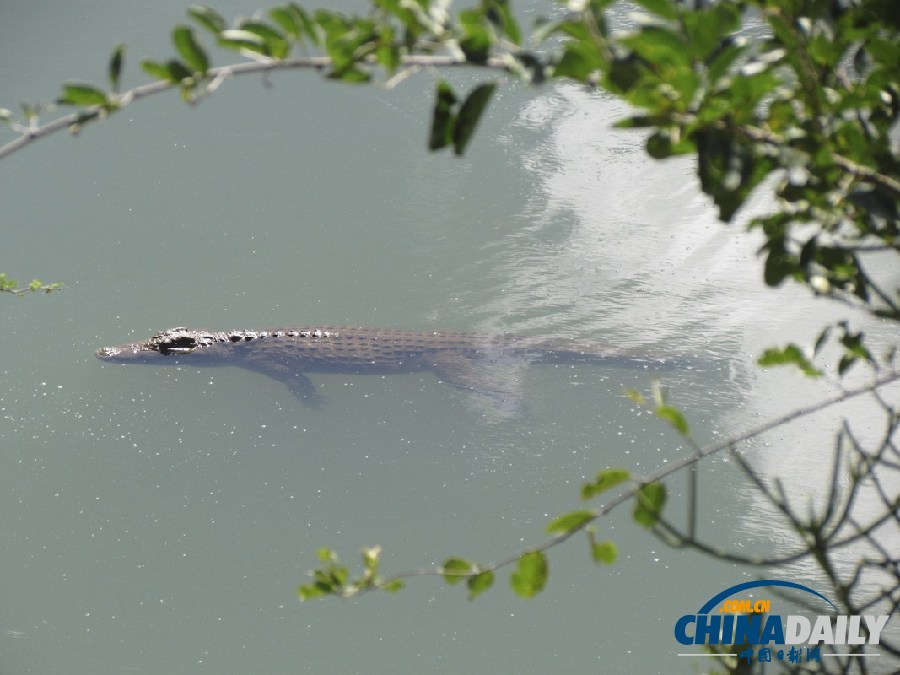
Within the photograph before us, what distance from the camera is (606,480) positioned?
0.95 m

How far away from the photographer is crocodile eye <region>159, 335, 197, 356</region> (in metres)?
5.01

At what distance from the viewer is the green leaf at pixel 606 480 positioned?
0.94 m

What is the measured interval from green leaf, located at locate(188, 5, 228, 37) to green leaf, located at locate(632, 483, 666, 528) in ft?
2.32

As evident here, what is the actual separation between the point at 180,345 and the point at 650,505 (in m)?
4.41

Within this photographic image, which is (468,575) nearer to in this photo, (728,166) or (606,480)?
(606,480)

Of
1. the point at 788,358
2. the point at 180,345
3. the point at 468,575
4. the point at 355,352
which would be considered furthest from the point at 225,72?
the point at 180,345

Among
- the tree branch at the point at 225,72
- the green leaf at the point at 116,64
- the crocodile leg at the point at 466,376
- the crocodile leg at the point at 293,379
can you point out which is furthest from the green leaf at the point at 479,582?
the crocodile leg at the point at 293,379

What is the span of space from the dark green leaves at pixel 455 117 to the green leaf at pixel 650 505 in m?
0.45

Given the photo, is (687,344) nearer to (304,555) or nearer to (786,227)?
(304,555)

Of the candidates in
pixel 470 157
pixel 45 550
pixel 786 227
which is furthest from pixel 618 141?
pixel 786 227

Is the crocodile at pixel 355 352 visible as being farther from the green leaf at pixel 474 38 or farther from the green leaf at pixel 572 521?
the green leaf at pixel 474 38

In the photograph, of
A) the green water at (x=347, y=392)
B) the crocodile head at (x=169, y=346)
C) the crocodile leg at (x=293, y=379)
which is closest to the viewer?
the green water at (x=347, y=392)

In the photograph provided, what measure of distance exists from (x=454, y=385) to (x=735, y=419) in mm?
1491

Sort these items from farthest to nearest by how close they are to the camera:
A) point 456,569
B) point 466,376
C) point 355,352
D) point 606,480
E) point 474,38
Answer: point 355,352
point 466,376
point 456,569
point 606,480
point 474,38
